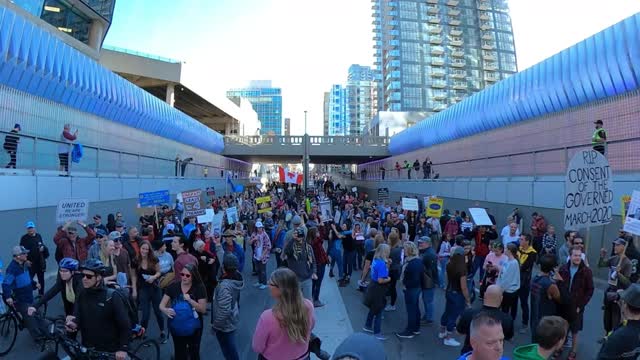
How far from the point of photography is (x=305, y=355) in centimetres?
388

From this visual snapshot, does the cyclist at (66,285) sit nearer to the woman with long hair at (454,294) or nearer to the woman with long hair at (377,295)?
the woman with long hair at (377,295)

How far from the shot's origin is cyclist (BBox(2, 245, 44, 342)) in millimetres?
6598

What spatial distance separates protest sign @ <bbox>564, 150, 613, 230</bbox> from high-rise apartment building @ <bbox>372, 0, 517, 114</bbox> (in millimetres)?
114851

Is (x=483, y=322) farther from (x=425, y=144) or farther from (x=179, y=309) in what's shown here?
(x=425, y=144)

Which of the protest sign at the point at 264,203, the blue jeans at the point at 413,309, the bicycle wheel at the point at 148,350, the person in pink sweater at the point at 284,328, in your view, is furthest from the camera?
the protest sign at the point at 264,203

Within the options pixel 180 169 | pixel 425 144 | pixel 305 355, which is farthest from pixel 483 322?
pixel 425 144

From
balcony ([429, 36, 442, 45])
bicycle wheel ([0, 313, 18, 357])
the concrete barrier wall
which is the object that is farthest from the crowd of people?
balcony ([429, 36, 442, 45])

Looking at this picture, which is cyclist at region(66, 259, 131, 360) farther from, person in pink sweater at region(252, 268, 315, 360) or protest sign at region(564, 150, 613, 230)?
protest sign at region(564, 150, 613, 230)

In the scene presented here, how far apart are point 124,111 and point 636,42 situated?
21854 millimetres

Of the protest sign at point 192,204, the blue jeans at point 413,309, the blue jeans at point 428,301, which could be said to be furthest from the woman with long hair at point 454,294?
the protest sign at point 192,204

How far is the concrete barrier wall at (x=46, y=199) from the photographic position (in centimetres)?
1053

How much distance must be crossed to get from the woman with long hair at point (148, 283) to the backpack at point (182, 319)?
6.96 feet

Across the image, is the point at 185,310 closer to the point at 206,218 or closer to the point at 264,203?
the point at 206,218

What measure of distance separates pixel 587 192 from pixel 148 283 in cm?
677
